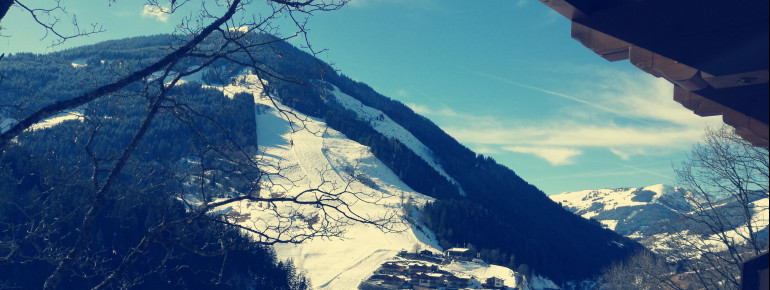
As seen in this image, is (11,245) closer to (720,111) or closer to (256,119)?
(720,111)

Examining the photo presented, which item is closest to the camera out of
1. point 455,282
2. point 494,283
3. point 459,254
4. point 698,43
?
point 698,43

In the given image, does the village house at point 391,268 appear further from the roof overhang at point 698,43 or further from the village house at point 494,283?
the roof overhang at point 698,43

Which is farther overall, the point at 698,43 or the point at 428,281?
the point at 428,281

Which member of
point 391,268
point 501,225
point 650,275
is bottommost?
point 391,268

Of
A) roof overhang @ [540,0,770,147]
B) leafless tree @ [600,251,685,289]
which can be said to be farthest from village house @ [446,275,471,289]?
roof overhang @ [540,0,770,147]

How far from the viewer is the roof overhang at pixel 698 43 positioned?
88.1 inches

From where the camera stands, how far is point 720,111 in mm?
2992

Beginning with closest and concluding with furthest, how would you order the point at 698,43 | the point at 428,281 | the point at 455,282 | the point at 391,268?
the point at 698,43
the point at 428,281
the point at 455,282
the point at 391,268

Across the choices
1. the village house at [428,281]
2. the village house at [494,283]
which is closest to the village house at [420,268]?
the village house at [428,281]

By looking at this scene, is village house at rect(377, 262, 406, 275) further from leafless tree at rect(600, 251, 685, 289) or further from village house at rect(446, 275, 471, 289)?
leafless tree at rect(600, 251, 685, 289)

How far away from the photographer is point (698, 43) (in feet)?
8.09

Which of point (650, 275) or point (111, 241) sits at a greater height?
point (650, 275)

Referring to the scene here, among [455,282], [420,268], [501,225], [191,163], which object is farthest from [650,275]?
[501,225]

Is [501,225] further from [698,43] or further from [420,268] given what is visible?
[698,43]
